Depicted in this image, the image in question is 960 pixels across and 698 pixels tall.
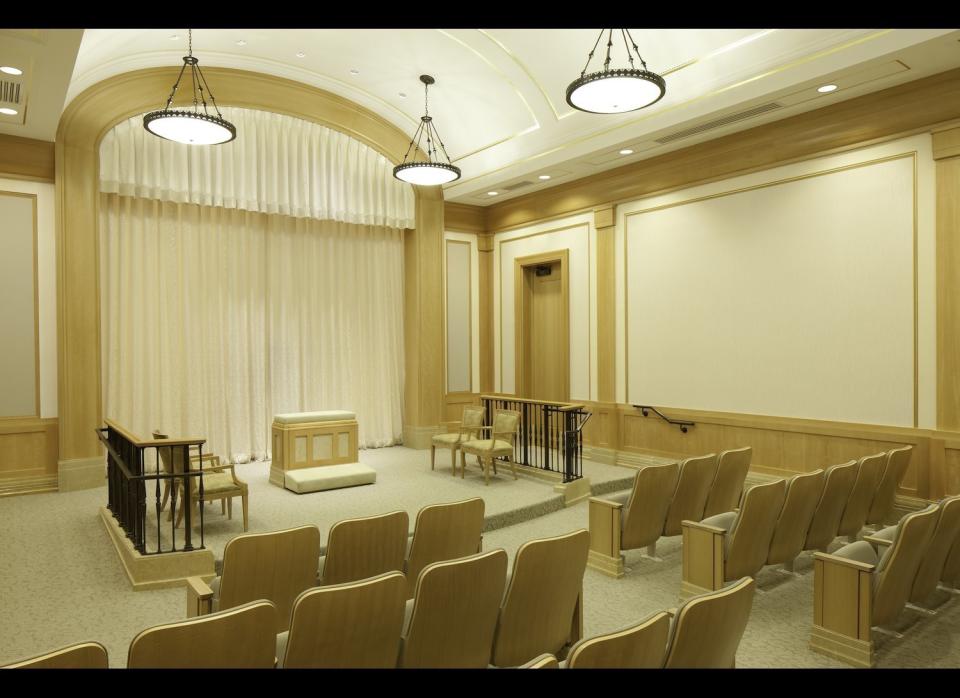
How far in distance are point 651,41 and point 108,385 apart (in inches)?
285

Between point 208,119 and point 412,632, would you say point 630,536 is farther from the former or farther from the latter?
point 208,119

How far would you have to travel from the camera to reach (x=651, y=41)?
254 inches

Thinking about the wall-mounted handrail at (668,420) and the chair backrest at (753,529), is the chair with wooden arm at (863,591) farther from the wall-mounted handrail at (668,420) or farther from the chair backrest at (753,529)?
the wall-mounted handrail at (668,420)

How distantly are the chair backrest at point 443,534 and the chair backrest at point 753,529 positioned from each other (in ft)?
5.02

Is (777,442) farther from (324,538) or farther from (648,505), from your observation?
(324,538)

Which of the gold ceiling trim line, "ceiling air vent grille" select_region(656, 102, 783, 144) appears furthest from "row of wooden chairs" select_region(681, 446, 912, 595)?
"ceiling air vent grille" select_region(656, 102, 783, 144)

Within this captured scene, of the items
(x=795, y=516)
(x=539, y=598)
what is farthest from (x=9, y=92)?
(x=795, y=516)

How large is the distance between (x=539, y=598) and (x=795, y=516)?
217 cm

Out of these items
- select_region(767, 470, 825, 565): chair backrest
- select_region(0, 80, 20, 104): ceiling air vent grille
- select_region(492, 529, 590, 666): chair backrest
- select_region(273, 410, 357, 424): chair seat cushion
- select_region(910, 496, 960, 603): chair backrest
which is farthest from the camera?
select_region(273, 410, 357, 424): chair seat cushion

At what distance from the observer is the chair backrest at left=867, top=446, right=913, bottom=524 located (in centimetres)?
486

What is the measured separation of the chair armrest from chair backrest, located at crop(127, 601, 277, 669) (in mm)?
954

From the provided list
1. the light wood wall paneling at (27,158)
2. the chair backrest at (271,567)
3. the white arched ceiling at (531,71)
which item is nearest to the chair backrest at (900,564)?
the chair backrest at (271,567)

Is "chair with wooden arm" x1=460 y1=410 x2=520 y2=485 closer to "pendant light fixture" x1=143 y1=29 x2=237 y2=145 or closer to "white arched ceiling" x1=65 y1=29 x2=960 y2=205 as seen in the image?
"white arched ceiling" x1=65 y1=29 x2=960 y2=205

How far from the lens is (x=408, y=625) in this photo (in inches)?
103
